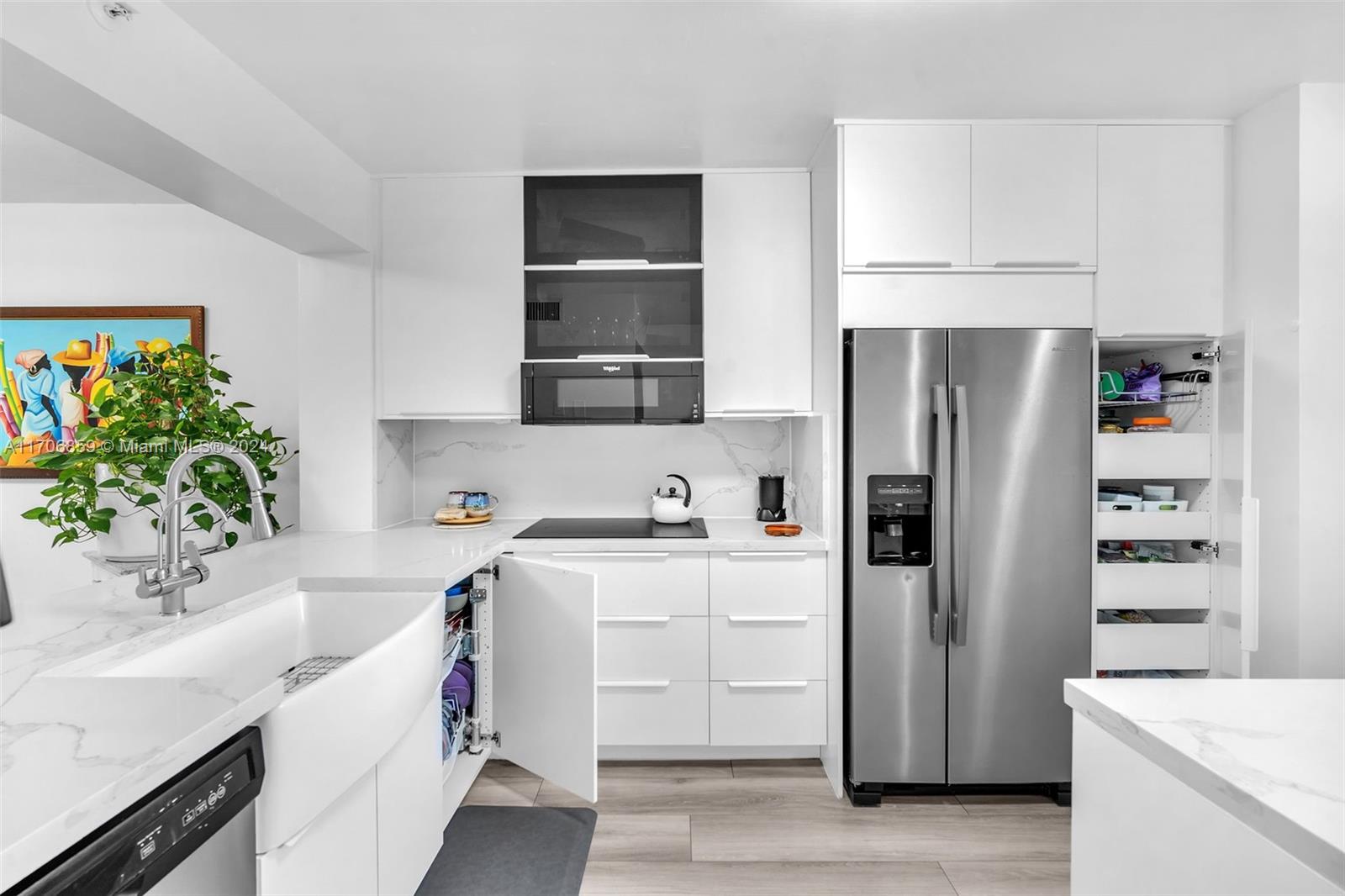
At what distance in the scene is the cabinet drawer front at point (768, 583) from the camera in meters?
2.63

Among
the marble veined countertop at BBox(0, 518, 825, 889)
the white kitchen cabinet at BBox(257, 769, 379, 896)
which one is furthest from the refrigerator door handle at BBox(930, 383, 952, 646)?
the white kitchen cabinet at BBox(257, 769, 379, 896)

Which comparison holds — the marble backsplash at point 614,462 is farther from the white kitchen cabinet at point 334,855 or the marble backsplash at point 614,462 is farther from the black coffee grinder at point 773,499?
the white kitchen cabinet at point 334,855

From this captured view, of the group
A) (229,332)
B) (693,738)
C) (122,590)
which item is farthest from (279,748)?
(229,332)

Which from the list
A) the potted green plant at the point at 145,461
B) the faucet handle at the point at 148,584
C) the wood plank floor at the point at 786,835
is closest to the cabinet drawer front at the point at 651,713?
the wood plank floor at the point at 786,835

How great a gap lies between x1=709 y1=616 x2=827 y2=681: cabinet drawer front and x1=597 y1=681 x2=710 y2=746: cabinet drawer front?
0.15m

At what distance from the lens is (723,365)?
9.40ft

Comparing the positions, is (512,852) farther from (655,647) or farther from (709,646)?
(709,646)

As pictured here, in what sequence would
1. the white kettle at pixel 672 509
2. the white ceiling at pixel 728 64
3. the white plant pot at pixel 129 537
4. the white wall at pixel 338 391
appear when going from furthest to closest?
the white kettle at pixel 672 509
the white wall at pixel 338 391
the white plant pot at pixel 129 537
the white ceiling at pixel 728 64

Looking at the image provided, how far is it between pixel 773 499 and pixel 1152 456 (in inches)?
56.4

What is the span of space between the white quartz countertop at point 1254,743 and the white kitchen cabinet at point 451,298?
239 cm

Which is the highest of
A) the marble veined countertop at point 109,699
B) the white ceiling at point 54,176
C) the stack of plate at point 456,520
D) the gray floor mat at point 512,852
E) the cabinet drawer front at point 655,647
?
the white ceiling at point 54,176

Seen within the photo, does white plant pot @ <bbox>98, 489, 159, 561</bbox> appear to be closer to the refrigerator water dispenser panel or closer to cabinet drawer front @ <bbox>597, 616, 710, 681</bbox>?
cabinet drawer front @ <bbox>597, 616, 710, 681</bbox>

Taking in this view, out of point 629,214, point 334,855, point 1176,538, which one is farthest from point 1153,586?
point 334,855

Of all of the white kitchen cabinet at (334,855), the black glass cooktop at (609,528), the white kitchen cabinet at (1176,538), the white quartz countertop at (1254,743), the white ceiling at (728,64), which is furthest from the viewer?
the black glass cooktop at (609,528)
